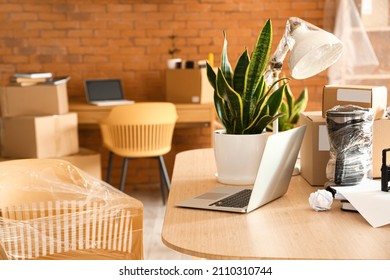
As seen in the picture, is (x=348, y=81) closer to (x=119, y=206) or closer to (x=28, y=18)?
(x=28, y=18)

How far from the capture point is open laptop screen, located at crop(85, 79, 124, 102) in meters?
4.92

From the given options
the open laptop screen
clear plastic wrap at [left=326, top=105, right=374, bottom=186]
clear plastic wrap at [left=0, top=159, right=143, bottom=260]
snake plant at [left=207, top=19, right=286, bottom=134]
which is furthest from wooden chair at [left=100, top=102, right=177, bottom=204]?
clear plastic wrap at [left=326, top=105, right=374, bottom=186]

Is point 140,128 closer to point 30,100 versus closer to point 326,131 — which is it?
point 30,100

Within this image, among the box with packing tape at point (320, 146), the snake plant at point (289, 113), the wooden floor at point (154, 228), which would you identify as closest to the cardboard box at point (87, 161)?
the wooden floor at point (154, 228)

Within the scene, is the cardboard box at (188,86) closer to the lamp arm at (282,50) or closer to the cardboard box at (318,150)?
the lamp arm at (282,50)

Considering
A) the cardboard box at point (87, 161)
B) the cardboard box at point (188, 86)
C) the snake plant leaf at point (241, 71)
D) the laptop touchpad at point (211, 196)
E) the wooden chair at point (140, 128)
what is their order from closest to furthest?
the laptop touchpad at point (211, 196) < the snake plant leaf at point (241, 71) < the wooden chair at point (140, 128) < the cardboard box at point (87, 161) < the cardboard box at point (188, 86)

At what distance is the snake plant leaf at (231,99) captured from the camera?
2031mm

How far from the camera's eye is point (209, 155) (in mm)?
2617

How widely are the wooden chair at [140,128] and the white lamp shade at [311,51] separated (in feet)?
8.10

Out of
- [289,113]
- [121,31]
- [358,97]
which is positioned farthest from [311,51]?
[121,31]

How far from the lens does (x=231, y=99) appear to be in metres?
2.06

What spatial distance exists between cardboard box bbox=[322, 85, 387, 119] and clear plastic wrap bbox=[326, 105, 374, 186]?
0.15 meters
